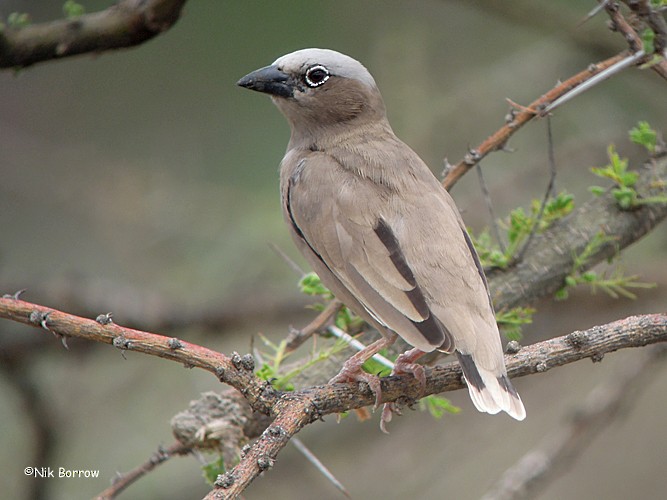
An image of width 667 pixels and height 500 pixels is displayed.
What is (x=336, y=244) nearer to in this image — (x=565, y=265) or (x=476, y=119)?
(x=565, y=265)

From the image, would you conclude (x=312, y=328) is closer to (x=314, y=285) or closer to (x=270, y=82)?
(x=314, y=285)

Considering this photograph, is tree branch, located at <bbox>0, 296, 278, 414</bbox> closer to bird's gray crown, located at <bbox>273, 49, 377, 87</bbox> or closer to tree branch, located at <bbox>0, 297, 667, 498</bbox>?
tree branch, located at <bbox>0, 297, 667, 498</bbox>

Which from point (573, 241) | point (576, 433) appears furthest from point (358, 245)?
point (576, 433)

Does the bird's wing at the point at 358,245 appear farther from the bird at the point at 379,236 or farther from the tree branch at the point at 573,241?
the tree branch at the point at 573,241

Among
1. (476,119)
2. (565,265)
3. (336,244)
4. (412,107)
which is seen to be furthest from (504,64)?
(336,244)

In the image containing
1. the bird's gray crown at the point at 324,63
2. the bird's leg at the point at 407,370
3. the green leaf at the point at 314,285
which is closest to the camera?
the bird's leg at the point at 407,370

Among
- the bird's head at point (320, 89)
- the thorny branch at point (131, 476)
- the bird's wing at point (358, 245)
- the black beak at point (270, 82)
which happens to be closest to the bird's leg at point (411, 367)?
the bird's wing at point (358, 245)

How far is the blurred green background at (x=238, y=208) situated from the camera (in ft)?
20.5

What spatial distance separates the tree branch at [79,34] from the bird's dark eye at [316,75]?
2.74 feet

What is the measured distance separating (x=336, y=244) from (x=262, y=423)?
89 centimetres

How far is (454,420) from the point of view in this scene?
7.15 m

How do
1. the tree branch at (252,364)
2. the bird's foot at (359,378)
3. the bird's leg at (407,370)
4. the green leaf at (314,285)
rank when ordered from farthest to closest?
the green leaf at (314,285), the bird's leg at (407,370), the bird's foot at (359,378), the tree branch at (252,364)

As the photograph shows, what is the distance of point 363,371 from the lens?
358 centimetres

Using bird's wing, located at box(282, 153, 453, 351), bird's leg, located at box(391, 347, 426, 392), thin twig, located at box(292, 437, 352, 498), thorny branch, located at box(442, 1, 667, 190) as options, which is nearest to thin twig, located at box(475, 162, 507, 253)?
thorny branch, located at box(442, 1, 667, 190)
